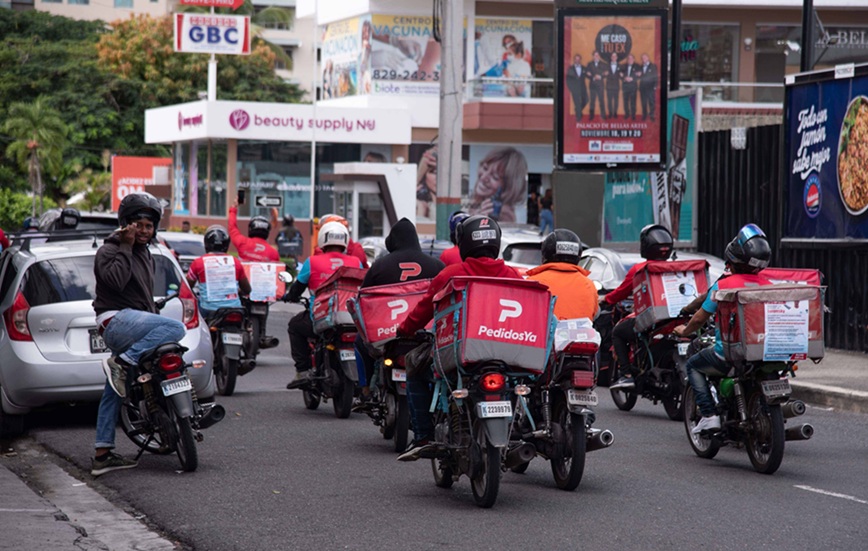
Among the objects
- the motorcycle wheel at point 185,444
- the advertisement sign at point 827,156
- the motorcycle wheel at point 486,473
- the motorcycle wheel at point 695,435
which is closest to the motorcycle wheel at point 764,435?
the motorcycle wheel at point 695,435

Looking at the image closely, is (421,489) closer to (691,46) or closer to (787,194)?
(787,194)

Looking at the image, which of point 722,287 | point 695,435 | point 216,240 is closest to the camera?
point 722,287

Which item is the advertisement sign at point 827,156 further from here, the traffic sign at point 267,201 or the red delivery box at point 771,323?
the traffic sign at point 267,201

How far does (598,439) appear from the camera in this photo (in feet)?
28.6

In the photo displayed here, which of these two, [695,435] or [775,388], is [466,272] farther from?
[695,435]

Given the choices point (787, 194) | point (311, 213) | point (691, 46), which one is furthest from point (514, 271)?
point (311, 213)

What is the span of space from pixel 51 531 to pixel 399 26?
1805 inches

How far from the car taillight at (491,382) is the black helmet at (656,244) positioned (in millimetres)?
4833

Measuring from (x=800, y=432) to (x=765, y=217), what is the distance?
41.9 ft

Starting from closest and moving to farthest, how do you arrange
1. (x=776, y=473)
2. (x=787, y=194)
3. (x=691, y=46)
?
(x=776, y=473)
(x=787, y=194)
(x=691, y=46)

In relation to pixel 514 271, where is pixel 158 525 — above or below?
below

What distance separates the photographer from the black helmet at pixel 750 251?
393 inches

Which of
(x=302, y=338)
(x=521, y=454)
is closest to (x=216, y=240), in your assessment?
(x=302, y=338)

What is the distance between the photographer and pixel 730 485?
9.26m
